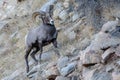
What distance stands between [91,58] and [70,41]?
163 inches

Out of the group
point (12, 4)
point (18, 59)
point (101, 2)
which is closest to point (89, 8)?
point (101, 2)

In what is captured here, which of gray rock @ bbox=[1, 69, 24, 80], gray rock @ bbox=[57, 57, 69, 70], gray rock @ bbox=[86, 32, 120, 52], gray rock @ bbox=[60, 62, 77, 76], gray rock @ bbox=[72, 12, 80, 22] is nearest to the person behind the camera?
gray rock @ bbox=[86, 32, 120, 52]

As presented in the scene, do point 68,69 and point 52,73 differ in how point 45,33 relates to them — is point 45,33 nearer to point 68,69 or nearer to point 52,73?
point 52,73

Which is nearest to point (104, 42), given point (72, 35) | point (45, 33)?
point (45, 33)

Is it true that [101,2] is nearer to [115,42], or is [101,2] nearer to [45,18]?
[45,18]

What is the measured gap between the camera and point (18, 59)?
1445 cm

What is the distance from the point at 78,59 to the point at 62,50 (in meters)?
2.13

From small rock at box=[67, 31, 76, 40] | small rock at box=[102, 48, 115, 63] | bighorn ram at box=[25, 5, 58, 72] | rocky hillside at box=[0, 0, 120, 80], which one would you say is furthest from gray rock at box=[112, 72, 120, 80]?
small rock at box=[67, 31, 76, 40]

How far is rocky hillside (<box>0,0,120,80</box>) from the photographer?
9.03 m

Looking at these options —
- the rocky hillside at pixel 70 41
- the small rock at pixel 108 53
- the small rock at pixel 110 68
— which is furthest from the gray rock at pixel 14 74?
the small rock at pixel 110 68

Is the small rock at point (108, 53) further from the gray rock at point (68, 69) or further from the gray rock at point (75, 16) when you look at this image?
the gray rock at point (75, 16)

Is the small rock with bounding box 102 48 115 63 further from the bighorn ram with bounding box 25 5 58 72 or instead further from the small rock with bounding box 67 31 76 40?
the small rock with bounding box 67 31 76 40

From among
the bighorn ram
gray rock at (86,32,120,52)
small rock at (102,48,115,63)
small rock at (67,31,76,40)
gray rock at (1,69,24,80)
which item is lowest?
gray rock at (1,69,24,80)

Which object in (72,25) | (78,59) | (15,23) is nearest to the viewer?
(78,59)
